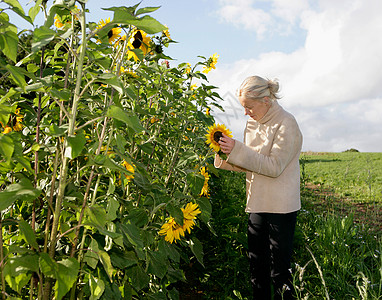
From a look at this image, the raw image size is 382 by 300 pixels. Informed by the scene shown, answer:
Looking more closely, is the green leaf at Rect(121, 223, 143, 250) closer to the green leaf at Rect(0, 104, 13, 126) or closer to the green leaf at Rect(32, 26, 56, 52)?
the green leaf at Rect(0, 104, 13, 126)

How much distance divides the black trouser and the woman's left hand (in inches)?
24.2

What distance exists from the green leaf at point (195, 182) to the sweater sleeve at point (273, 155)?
1.58ft

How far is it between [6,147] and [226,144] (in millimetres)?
1648

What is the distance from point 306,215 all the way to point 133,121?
4788mm

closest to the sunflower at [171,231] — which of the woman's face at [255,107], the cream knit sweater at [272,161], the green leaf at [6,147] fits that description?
the cream knit sweater at [272,161]

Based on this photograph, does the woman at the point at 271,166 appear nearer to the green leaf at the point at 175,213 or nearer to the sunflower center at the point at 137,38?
the green leaf at the point at 175,213

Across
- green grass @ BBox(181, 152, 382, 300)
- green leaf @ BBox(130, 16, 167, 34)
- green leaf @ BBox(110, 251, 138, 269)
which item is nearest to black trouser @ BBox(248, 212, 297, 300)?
green grass @ BBox(181, 152, 382, 300)

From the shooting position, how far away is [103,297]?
63.3 inches

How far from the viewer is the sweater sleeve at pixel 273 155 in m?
2.67

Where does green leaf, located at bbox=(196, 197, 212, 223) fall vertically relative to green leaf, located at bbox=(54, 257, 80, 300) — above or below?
above

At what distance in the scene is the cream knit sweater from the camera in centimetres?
268

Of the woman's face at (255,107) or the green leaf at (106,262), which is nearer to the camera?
the green leaf at (106,262)

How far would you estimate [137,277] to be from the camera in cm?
192

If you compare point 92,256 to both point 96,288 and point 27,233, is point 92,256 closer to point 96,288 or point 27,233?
point 96,288
